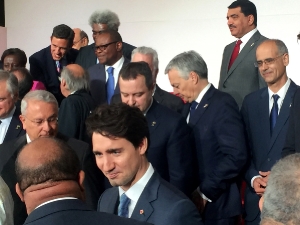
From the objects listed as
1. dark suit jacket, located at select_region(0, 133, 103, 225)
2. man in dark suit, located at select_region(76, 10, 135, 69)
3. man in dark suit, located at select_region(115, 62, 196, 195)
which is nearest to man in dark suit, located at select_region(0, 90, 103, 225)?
dark suit jacket, located at select_region(0, 133, 103, 225)

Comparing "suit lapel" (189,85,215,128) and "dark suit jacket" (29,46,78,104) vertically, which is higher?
"suit lapel" (189,85,215,128)

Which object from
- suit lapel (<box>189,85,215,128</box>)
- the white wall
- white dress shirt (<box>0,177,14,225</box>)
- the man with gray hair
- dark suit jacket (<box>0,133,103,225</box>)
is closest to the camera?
the man with gray hair

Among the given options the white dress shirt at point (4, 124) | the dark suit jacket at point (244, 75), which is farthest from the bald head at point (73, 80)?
the dark suit jacket at point (244, 75)

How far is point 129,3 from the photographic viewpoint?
7098 mm

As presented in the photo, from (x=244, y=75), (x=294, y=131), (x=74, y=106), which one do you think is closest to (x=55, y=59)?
(x=74, y=106)

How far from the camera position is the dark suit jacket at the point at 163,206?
2076 mm

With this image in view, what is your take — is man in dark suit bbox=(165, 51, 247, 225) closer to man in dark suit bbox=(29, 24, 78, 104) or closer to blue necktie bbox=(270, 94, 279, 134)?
blue necktie bbox=(270, 94, 279, 134)

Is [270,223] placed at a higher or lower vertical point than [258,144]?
higher

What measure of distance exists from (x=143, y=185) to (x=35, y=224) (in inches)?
24.3

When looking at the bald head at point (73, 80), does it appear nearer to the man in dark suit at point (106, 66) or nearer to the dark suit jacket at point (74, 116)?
the dark suit jacket at point (74, 116)

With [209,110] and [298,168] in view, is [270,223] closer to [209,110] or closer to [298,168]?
[298,168]

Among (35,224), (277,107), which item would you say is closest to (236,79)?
(277,107)

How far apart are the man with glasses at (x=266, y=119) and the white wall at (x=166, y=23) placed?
2656 mm

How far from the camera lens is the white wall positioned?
6195 mm
